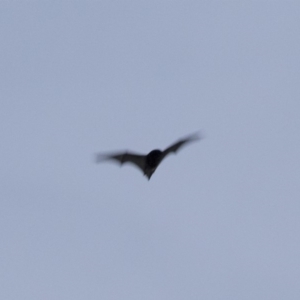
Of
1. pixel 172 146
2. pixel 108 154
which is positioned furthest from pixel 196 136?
pixel 108 154

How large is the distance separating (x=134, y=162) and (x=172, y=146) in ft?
7.79

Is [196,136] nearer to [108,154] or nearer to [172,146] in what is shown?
[172,146]

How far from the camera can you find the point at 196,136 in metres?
36.2

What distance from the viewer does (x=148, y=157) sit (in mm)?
37094

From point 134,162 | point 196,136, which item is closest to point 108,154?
point 134,162

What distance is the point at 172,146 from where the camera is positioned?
37.6 metres

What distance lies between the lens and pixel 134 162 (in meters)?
38.3

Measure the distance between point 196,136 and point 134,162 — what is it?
412 cm

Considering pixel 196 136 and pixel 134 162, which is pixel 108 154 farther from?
pixel 196 136

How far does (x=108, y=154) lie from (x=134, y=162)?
1883 millimetres

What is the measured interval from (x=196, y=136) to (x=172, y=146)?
1859mm

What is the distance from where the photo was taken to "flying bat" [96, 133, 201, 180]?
36.7m

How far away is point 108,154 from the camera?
37094 mm

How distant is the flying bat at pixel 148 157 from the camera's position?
1446 inches
